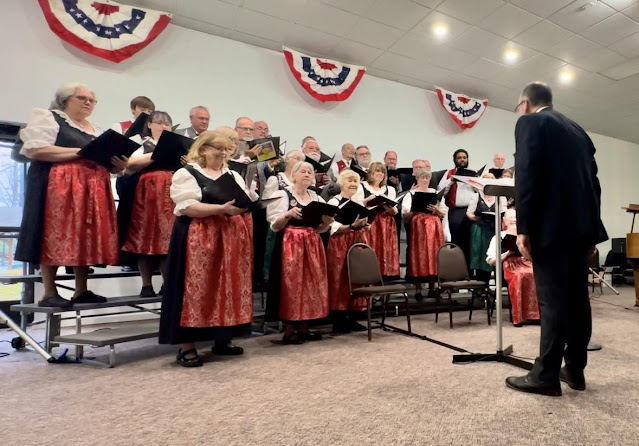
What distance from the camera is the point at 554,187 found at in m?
1.81

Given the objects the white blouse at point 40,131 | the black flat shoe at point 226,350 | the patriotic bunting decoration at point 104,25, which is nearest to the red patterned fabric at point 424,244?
the black flat shoe at point 226,350

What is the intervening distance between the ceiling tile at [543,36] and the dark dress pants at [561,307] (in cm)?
457

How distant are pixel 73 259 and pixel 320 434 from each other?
1870 millimetres

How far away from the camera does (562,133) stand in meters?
1.84

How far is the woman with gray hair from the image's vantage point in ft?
7.98

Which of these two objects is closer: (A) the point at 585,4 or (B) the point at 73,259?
(B) the point at 73,259

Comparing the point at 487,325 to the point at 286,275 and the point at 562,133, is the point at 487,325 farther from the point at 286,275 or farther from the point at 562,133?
the point at 562,133

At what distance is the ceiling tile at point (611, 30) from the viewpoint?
5.07 meters

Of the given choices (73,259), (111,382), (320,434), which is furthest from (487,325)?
(73,259)

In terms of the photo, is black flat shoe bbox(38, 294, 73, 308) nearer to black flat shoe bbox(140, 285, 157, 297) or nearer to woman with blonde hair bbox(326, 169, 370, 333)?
black flat shoe bbox(140, 285, 157, 297)

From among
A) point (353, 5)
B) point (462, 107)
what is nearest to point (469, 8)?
point (353, 5)

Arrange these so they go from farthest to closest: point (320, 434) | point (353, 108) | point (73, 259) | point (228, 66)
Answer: point (353, 108)
point (228, 66)
point (73, 259)
point (320, 434)

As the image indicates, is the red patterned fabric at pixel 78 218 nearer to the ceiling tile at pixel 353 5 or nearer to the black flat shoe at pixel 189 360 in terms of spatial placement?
the black flat shoe at pixel 189 360

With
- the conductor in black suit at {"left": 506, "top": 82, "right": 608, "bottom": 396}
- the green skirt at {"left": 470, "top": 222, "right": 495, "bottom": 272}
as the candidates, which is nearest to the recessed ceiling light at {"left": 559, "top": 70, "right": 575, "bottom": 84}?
the green skirt at {"left": 470, "top": 222, "right": 495, "bottom": 272}
